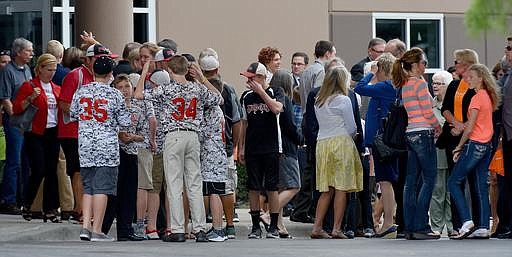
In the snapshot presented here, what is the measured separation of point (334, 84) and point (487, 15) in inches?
367

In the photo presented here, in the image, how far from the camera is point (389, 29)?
20.7 metres

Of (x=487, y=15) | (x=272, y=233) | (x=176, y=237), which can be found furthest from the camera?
(x=272, y=233)

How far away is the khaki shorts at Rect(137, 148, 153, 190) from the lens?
11898mm

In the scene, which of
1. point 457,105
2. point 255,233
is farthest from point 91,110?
point 457,105

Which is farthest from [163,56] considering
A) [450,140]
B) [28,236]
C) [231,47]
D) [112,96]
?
[231,47]

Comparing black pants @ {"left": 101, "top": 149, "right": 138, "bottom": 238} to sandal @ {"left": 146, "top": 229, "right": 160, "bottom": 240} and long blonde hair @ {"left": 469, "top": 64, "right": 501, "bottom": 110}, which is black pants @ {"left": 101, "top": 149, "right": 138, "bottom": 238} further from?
long blonde hair @ {"left": 469, "top": 64, "right": 501, "bottom": 110}

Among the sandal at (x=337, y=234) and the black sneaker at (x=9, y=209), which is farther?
the black sneaker at (x=9, y=209)

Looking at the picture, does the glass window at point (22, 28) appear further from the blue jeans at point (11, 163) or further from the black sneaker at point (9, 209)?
the black sneaker at point (9, 209)

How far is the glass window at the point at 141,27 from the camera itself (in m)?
19.2

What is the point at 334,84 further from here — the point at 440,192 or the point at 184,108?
the point at 440,192

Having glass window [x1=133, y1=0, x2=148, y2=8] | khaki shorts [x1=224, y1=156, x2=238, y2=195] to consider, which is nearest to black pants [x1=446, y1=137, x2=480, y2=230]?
khaki shorts [x1=224, y1=156, x2=238, y2=195]

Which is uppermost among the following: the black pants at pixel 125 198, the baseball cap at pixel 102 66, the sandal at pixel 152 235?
the baseball cap at pixel 102 66

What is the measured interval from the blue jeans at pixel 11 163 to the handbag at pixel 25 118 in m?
1.14

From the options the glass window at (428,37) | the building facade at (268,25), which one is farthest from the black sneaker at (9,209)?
the glass window at (428,37)
